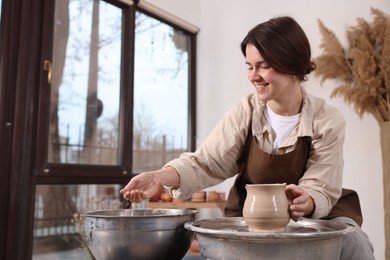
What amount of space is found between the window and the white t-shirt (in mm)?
1274

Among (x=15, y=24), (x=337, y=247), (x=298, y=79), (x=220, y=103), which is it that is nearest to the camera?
(x=337, y=247)

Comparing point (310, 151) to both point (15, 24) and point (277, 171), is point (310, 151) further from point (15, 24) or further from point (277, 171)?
point (15, 24)

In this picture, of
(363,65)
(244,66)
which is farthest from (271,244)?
(244,66)

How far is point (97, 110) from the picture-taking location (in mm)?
2406

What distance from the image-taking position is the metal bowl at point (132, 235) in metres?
0.90

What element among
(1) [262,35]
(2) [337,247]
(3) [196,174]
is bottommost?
(2) [337,247]

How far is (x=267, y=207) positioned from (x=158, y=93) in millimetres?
2131

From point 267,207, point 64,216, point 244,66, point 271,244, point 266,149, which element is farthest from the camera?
point 244,66

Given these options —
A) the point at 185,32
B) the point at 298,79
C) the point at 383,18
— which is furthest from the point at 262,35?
the point at 185,32

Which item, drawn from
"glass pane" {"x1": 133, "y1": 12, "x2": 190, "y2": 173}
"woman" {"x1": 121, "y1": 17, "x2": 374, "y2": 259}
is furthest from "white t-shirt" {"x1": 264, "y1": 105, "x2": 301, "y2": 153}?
"glass pane" {"x1": 133, "y1": 12, "x2": 190, "y2": 173}

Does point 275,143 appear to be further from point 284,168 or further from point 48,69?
point 48,69

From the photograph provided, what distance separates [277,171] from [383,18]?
1338 millimetres

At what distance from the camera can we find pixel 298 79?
1325mm

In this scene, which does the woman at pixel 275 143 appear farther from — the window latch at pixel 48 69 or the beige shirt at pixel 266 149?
the window latch at pixel 48 69
